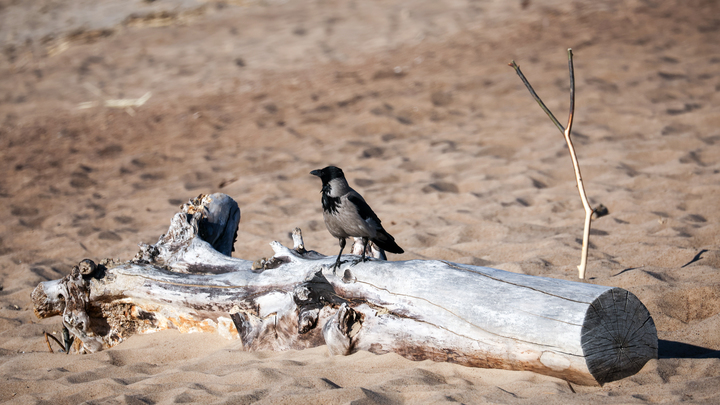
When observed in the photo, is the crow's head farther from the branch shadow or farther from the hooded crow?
the branch shadow

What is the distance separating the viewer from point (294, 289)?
9.91ft

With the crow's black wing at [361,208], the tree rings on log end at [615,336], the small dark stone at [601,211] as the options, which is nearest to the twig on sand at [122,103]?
the crow's black wing at [361,208]

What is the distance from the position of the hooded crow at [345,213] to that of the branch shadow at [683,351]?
4.81 ft

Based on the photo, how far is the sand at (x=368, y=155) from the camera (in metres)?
2.84

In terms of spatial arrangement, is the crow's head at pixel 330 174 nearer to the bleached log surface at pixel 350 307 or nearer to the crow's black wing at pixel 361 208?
the crow's black wing at pixel 361 208

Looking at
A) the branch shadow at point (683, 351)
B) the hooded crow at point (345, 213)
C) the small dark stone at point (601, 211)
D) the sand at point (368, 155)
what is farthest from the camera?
the small dark stone at point (601, 211)

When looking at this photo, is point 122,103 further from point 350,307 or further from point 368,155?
point 350,307

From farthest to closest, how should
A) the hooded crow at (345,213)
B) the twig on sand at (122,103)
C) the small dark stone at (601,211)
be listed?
1. the twig on sand at (122,103)
2. the small dark stone at (601,211)
3. the hooded crow at (345,213)

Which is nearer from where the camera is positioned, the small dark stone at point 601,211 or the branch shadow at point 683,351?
the branch shadow at point 683,351

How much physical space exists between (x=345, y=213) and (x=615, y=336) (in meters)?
1.41

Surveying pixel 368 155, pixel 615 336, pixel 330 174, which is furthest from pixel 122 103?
pixel 615 336

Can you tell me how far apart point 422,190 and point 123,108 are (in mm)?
5696

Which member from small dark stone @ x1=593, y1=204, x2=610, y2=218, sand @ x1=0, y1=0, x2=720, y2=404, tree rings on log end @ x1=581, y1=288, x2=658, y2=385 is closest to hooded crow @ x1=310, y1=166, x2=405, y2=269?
sand @ x1=0, y1=0, x2=720, y2=404

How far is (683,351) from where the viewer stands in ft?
8.97
